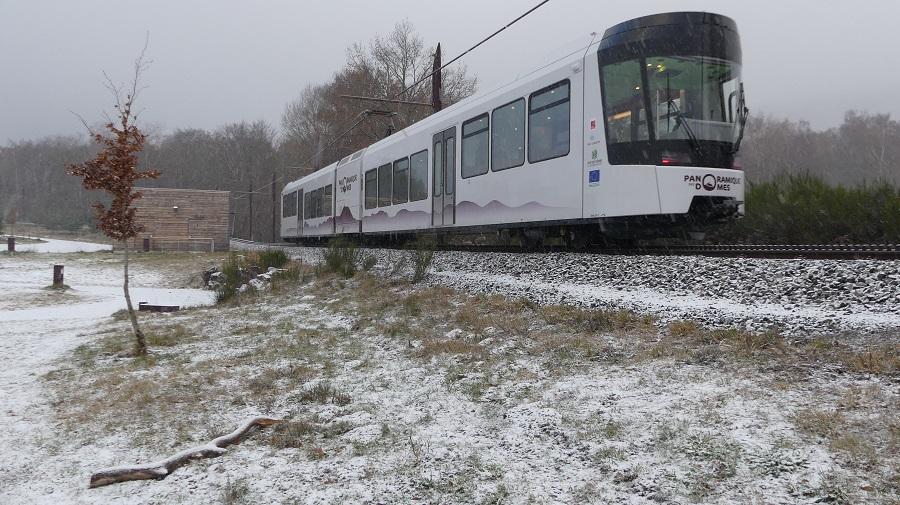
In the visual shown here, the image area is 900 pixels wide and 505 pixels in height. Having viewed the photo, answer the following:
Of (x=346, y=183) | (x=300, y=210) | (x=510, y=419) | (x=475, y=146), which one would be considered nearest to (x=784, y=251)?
(x=510, y=419)

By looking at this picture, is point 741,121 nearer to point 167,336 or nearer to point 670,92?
point 670,92

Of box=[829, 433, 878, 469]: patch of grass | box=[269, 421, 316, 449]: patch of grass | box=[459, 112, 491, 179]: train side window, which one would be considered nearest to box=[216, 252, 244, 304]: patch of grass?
box=[459, 112, 491, 179]: train side window

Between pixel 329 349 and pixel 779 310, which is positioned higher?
pixel 779 310

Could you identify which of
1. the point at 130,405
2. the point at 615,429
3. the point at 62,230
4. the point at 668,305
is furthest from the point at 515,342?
the point at 62,230

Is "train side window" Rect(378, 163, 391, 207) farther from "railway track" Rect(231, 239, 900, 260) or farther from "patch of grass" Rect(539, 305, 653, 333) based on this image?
"patch of grass" Rect(539, 305, 653, 333)

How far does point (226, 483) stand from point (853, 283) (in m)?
5.38

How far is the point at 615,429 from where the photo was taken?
3.30 m

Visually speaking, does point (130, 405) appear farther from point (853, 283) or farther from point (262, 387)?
point (853, 283)

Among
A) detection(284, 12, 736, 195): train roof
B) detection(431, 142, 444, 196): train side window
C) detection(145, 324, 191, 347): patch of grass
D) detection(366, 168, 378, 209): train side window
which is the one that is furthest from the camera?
detection(366, 168, 378, 209): train side window

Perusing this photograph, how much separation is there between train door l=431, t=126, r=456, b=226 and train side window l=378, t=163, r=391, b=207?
9.76 ft

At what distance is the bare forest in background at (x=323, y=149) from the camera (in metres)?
33.5

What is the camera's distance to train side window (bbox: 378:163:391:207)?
50.3ft

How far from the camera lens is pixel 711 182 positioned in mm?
7473

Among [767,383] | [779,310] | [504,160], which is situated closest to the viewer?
[767,383]
